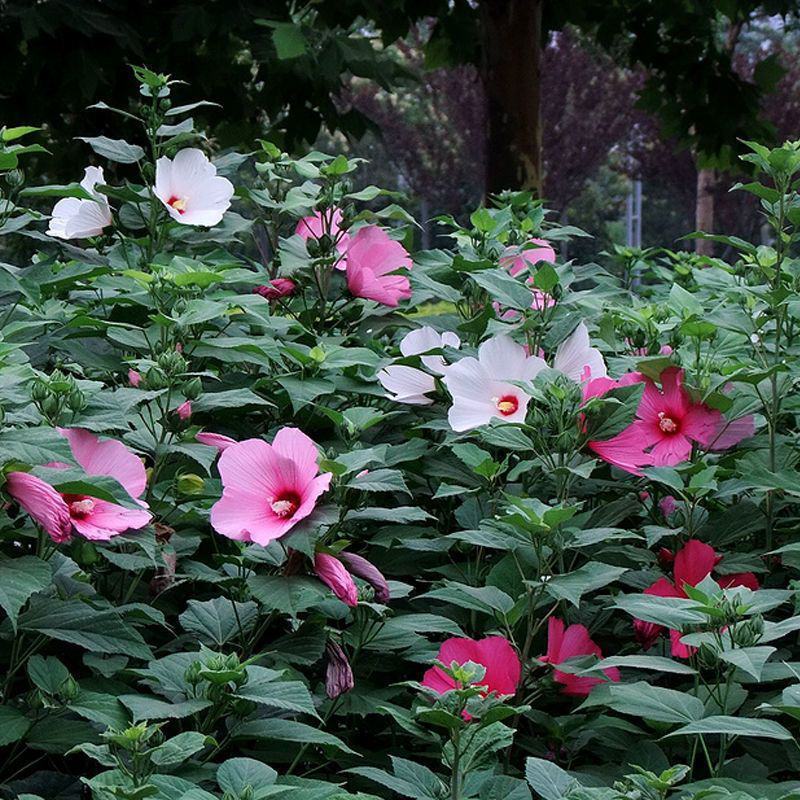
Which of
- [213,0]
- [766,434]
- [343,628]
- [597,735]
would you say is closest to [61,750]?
[343,628]

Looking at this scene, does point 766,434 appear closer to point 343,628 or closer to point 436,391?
point 436,391

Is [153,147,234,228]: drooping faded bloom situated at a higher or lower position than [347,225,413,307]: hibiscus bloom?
higher

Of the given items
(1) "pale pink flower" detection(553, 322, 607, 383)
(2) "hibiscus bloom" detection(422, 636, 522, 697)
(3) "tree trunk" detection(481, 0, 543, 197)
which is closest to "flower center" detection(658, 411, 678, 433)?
(1) "pale pink flower" detection(553, 322, 607, 383)

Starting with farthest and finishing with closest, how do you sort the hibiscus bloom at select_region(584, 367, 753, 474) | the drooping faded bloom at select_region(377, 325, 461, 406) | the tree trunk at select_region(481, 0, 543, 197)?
the tree trunk at select_region(481, 0, 543, 197), the drooping faded bloom at select_region(377, 325, 461, 406), the hibiscus bloom at select_region(584, 367, 753, 474)

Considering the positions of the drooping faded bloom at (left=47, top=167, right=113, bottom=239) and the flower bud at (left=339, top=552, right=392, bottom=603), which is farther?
the drooping faded bloom at (left=47, top=167, right=113, bottom=239)

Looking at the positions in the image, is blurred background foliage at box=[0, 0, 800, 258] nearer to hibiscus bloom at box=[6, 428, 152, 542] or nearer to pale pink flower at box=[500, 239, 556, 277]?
pale pink flower at box=[500, 239, 556, 277]

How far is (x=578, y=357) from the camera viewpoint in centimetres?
180

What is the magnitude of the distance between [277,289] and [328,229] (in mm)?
139

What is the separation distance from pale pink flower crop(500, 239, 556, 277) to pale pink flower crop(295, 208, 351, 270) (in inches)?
11.4

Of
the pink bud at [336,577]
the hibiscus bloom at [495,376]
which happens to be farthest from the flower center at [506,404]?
the pink bud at [336,577]

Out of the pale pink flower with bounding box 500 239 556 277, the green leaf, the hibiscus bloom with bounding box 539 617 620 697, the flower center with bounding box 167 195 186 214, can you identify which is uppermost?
the flower center with bounding box 167 195 186 214

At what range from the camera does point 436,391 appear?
191 centimetres

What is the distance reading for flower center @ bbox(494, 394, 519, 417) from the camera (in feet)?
5.80

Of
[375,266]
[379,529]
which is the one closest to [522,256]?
[375,266]
